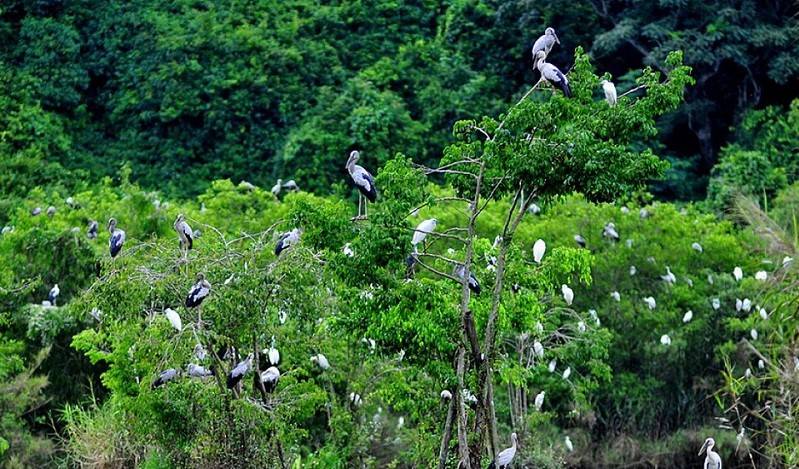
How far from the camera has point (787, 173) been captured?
25.1m

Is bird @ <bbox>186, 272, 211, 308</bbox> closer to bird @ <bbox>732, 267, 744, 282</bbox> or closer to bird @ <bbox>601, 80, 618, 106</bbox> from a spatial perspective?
bird @ <bbox>601, 80, 618, 106</bbox>

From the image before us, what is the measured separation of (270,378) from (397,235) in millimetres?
2499

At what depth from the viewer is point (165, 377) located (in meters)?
12.8

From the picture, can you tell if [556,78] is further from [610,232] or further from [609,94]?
[610,232]

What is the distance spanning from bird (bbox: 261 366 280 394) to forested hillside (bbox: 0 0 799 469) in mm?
34

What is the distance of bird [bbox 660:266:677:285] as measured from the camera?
20125mm

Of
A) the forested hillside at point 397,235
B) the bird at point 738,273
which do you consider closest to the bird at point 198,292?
the forested hillside at point 397,235

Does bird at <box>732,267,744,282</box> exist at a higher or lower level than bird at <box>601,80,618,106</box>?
lower

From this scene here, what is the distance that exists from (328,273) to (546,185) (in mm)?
2107

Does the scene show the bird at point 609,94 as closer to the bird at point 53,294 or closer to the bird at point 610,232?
the bird at point 610,232

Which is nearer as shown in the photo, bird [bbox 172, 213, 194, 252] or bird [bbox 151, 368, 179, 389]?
bird [bbox 151, 368, 179, 389]

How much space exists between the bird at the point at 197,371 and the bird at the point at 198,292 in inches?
32.6

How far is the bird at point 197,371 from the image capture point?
42.7 ft

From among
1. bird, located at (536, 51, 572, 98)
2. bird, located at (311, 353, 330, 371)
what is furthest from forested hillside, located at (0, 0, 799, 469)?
bird, located at (311, 353, 330, 371)
